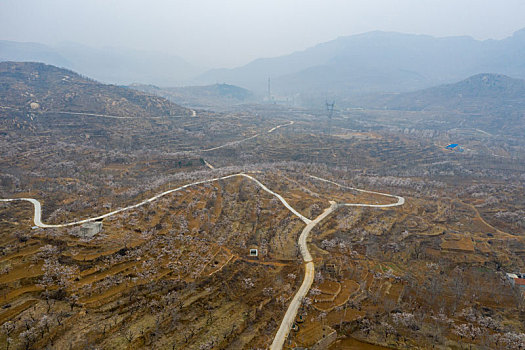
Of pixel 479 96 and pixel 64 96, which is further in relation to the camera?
pixel 479 96

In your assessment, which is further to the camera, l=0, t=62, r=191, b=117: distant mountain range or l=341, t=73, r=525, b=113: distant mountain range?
l=341, t=73, r=525, b=113: distant mountain range

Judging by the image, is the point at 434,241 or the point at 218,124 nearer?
the point at 434,241

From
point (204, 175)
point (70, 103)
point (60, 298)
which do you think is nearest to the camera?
point (60, 298)

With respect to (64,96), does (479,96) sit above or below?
above

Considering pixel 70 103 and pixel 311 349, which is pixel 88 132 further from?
pixel 311 349

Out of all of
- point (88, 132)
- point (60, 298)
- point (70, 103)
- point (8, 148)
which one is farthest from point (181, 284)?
point (70, 103)

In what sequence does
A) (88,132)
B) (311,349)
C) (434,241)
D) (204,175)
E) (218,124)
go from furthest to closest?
(218,124) < (88,132) < (204,175) < (434,241) < (311,349)

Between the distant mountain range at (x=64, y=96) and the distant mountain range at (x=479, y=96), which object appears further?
the distant mountain range at (x=479, y=96)

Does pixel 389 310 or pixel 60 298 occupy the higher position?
pixel 60 298
